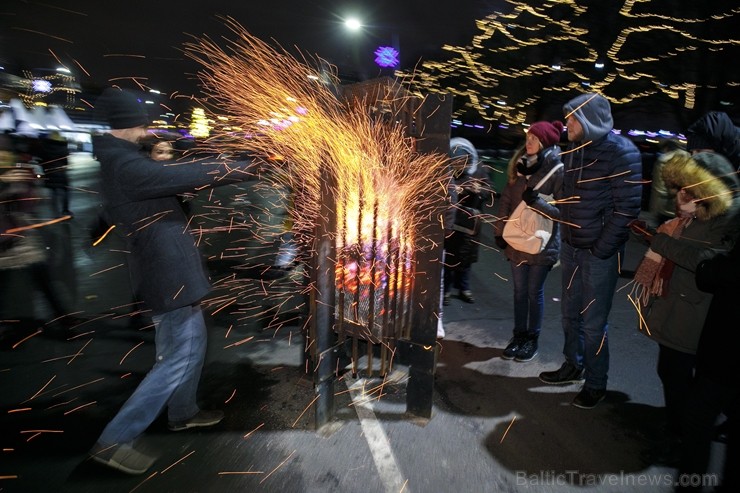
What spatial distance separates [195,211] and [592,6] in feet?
59.3

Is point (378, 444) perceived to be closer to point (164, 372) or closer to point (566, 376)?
point (164, 372)

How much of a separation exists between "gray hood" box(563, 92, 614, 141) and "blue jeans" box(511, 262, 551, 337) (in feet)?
4.51

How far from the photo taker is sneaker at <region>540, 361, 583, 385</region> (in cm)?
400

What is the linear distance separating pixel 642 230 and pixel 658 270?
1.11 ft

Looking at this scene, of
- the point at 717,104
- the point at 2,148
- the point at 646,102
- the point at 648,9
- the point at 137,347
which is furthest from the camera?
the point at 646,102

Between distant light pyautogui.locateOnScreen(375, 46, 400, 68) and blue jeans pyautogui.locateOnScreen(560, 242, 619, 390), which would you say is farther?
distant light pyautogui.locateOnScreen(375, 46, 400, 68)

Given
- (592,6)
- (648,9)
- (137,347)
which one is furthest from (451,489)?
(592,6)

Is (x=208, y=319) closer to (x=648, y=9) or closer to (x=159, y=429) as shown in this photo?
(x=159, y=429)

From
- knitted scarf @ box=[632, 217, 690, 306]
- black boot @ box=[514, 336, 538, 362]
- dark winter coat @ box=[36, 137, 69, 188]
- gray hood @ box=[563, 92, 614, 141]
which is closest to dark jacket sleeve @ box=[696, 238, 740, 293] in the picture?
knitted scarf @ box=[632, 217, 690, 306]

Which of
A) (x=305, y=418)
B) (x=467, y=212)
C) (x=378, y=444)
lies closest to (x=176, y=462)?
(x=305, y=418)

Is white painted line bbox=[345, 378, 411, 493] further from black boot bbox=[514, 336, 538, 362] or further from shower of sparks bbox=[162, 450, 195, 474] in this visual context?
black boot bbox=[514, 336, 538, 362]

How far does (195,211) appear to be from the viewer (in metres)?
13.1

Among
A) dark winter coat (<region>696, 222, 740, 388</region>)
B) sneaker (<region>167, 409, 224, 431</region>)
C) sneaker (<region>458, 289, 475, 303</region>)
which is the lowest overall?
sneaker (<region>167, 409, 224, 431</region>)

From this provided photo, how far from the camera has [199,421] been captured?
3.30m
